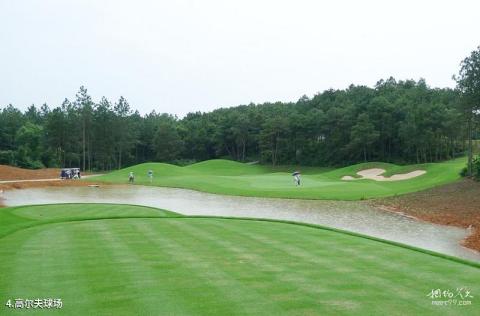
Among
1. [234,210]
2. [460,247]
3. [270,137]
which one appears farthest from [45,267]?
[270,137]

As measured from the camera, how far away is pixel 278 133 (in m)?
95.2

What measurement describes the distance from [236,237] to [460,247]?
353 inches

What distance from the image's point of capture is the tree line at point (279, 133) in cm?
7925

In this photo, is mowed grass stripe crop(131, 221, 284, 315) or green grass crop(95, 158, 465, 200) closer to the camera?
mowed grass stripe crop(131, 221, 284, 315)

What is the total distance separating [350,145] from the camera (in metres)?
81.2

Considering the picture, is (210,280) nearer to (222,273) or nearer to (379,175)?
(222,273)

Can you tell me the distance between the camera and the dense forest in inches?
3123

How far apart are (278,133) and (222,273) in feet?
284

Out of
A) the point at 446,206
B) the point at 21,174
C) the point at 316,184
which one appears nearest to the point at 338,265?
the point at 446,206

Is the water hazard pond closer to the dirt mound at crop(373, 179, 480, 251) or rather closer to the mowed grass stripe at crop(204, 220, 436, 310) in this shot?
the dirt mound at crop(373, 179, 480, 251)

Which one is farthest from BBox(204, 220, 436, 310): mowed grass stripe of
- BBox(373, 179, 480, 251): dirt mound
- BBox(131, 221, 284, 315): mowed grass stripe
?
BBox(373, 179, 480, 251): dirt mound

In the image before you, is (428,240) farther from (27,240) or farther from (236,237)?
(27,240)

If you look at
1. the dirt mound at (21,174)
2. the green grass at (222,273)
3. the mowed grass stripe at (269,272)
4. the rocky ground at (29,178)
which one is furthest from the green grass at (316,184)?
the mowed grass stripe at (269,272)

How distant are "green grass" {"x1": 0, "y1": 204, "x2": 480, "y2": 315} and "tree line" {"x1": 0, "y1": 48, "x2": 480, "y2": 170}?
61922 mm
